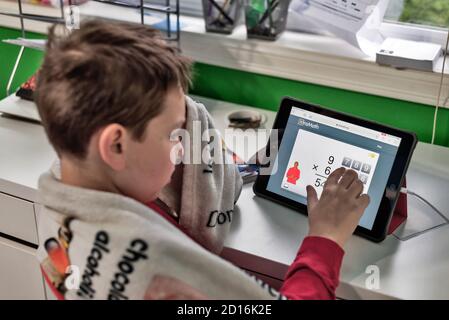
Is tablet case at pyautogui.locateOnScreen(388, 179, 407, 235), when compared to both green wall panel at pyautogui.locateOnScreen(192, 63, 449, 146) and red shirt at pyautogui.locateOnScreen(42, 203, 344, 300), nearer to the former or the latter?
red shirt at pyautogui.locateOnScreen(42, 203, 344, 300)

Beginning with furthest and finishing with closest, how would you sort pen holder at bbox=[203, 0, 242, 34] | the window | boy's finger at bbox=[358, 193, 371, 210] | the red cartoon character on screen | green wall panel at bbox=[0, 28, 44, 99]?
green wall panel at bbox=[0, 28, 44, 99] < pen holder at bbox=[203, 0, 242, 34] < the window < the red cartoon character on screen < boy's finger at bbox=[358, 193, 371, 210]

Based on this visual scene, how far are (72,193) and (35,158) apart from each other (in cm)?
48

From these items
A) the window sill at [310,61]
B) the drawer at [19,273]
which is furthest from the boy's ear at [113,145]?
the window sill at [310,61]

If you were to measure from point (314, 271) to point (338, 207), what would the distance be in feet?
0.44

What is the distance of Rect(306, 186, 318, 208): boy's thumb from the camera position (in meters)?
0.98

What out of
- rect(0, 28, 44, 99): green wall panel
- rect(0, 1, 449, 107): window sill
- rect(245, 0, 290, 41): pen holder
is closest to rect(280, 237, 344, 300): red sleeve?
rect(0, 1, 449, 107): window sill

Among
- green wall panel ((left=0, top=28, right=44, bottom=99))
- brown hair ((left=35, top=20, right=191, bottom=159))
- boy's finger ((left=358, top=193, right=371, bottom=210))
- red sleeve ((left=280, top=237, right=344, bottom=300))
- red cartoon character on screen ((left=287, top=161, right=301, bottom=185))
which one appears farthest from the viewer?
green wall panel ((left=0, top=28, right=44, bottom=99))

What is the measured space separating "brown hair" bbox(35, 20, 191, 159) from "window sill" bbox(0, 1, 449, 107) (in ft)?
2.08

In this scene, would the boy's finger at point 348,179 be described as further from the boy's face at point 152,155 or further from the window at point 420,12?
the window at point 420,12

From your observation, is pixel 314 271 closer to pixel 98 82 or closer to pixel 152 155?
pixel 152 155

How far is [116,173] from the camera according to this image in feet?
2.64

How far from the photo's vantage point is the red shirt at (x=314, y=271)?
838 mm

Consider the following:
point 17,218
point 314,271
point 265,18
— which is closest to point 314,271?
point 314,271
